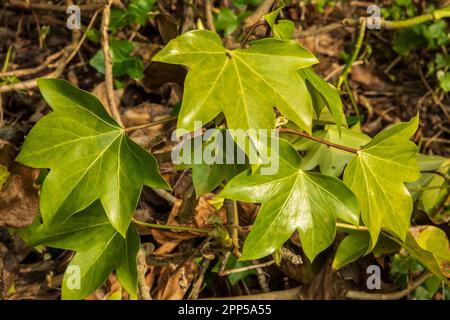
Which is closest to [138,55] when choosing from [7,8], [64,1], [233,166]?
[64,1]

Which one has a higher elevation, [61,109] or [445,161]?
[61,109]

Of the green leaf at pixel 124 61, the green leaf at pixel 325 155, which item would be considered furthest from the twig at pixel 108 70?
the green leaf at pixel 325 155

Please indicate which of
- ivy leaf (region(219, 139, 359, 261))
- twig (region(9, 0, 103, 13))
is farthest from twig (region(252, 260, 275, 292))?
twig (region(9, 0, 103, 13))

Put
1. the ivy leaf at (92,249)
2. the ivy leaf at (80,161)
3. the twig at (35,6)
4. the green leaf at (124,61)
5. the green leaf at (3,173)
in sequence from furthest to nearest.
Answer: the twig at (35,6) < the green leaf at (124,61) < the green leaf at (3,173) < the ivy leaf at (92,249) < the ivy leaf at (80,161)

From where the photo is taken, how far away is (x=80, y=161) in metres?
1.04

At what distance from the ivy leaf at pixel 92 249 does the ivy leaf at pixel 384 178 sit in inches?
19.3

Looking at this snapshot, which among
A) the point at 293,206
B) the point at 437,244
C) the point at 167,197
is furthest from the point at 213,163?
the point at 437,244

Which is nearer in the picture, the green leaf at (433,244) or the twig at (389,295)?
the green leaf at (433,244)

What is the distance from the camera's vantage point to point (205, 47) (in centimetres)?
96

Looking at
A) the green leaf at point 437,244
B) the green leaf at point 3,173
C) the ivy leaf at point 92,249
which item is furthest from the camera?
the green leaf at point 3,173

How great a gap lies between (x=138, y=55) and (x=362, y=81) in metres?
0.90

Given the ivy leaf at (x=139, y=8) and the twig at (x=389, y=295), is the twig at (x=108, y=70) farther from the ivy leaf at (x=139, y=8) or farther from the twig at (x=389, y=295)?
the twig at (x=389, y=295)

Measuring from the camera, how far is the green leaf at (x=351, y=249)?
128 cm
